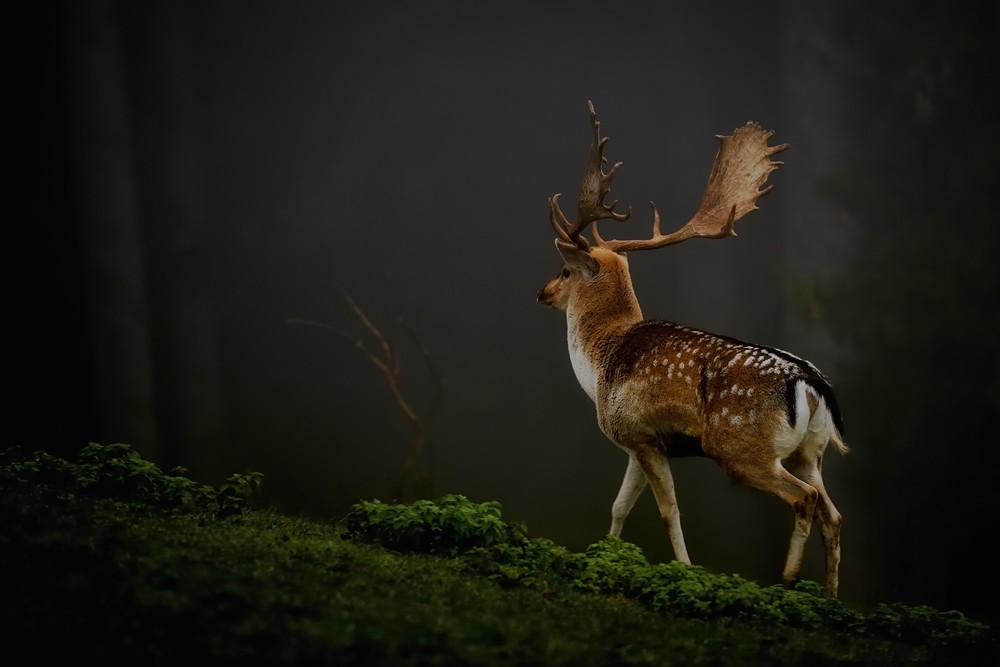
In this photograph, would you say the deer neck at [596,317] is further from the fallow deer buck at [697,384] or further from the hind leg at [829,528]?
the hind leg at [829,528]

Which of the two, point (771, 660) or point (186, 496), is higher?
point (186, 496)

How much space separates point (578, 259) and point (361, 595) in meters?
2.57

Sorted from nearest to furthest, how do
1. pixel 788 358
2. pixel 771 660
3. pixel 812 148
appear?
pixel 771 660, pixel 788 358, pixel 812 148

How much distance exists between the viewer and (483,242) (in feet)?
33.0

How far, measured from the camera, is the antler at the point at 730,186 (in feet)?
18.2

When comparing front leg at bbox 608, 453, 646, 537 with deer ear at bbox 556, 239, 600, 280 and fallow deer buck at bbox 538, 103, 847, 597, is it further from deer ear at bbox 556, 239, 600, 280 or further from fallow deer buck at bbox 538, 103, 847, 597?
deer ear at bbox 556, 239, 600, 280

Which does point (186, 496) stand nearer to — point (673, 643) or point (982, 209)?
point (673, 643)

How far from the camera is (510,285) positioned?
10.1 meters

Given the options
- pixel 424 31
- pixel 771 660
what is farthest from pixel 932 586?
pixel 424 31

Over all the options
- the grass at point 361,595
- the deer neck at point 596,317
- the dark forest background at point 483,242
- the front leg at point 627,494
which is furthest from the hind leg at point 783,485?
the dark forest background at point 483,242

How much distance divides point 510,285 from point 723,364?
5672 millimetres

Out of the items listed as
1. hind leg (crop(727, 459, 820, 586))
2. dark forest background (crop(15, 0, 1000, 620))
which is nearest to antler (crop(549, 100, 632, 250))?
hind leg (crop(727, 459, 820, 586))

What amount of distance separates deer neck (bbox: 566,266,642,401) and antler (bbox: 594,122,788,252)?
0.30 m

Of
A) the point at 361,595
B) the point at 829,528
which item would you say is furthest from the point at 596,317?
the point at 361,595
